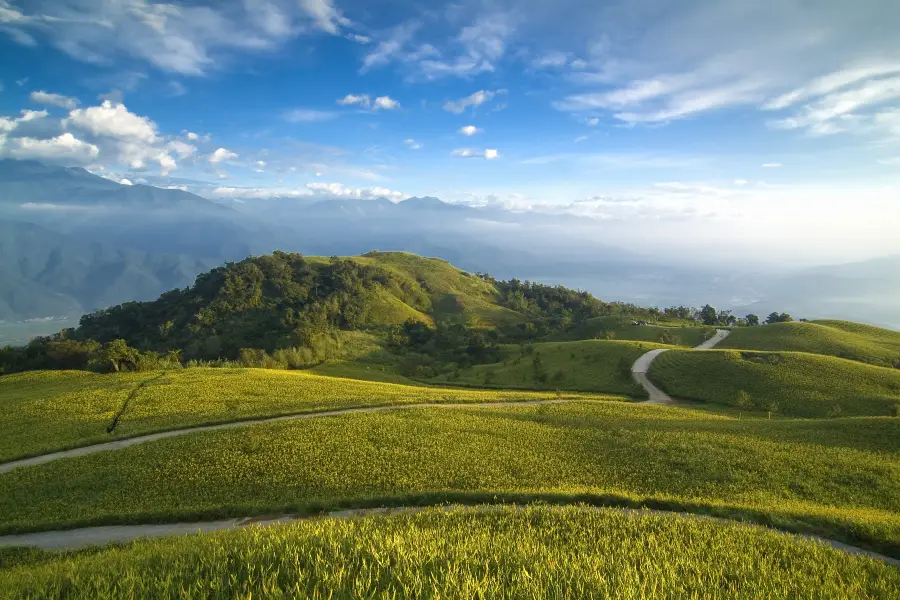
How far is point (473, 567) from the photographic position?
8.23 m

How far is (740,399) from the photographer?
4678 centimetres

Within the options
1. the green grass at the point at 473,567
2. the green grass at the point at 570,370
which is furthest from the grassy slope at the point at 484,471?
the green grass at the point at 570,370

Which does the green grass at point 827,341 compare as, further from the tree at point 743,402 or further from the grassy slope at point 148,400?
the grassy slope at point 148,400

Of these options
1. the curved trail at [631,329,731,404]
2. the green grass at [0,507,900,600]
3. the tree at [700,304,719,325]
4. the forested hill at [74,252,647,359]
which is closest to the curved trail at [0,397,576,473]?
the green grass at [0,507,900,600]

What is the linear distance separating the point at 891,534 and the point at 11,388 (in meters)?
65.8

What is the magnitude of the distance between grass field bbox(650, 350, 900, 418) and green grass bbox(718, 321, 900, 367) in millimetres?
14770

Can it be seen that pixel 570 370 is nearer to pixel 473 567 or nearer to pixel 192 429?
pixel 192 429

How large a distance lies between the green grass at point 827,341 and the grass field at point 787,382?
1477 centimetres

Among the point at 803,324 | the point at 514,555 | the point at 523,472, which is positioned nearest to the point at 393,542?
the point at 514,555

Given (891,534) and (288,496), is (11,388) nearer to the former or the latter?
(288,496)

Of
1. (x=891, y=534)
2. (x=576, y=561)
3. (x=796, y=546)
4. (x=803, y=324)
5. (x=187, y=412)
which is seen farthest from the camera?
(x=803, y=324)

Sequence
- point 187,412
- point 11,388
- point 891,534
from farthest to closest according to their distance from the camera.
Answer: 1. point 11,388
2. point 187,412
3. point 891,534

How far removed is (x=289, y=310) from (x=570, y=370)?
8902cm

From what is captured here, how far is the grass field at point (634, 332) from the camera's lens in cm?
8869
